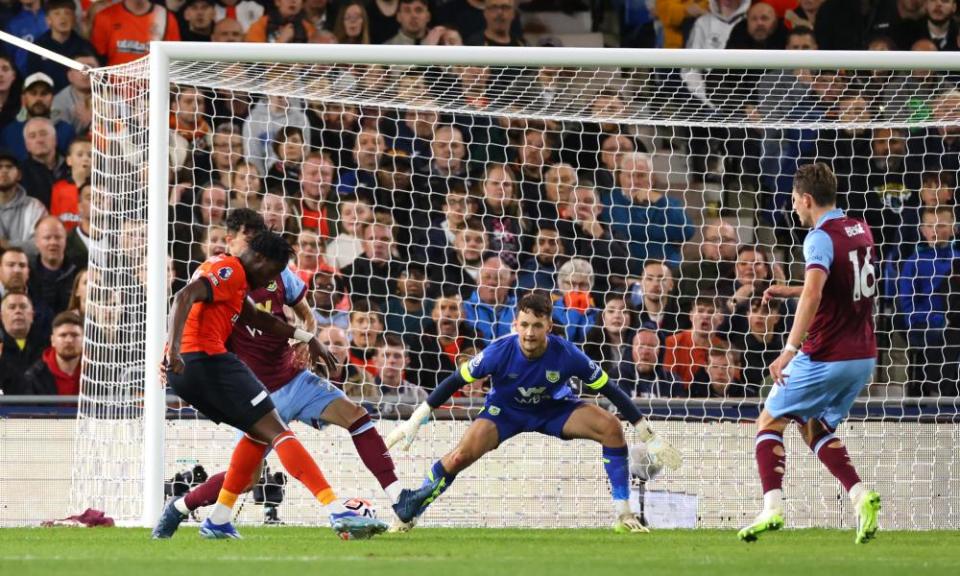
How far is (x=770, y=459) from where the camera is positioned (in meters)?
7.86

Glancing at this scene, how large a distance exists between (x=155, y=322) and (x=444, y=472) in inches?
79.2

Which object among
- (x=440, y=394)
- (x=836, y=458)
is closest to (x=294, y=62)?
(x=440, y=394)

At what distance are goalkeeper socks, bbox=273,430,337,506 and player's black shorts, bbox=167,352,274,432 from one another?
0.18 m

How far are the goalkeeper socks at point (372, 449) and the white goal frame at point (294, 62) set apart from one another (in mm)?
1232

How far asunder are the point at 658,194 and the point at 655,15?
8.71 ft

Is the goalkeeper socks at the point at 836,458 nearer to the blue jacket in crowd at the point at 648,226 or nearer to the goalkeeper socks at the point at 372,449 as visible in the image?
the goalkeeper socks at the point at 372,449

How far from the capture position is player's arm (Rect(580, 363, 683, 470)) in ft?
29.6

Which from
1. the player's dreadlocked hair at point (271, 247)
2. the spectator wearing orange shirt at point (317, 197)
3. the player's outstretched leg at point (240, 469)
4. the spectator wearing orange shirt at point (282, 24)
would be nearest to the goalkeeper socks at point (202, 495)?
the player's outstretched leg at point (240, 469)

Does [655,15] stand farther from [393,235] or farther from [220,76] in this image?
[220,76]

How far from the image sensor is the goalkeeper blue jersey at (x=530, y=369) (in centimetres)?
894

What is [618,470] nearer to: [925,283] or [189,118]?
[925,283]

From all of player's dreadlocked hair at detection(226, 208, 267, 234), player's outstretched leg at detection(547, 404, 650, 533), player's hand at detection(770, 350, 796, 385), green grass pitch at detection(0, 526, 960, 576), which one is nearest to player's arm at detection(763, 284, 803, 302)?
player's outstretched leg at detection(547, 404, 650, 533)

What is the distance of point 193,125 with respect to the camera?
488 inches

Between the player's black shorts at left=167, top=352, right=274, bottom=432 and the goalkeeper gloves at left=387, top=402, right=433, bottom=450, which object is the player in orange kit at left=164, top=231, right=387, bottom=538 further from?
the goalkeeper gloves at left=387, top=402, right=433, bottom=450
